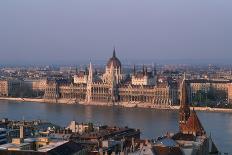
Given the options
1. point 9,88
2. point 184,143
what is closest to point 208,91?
point 9,88

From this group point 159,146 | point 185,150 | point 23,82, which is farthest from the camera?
point 23,82

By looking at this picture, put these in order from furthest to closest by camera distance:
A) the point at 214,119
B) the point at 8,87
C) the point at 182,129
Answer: the point at 8,87 < the point at 214,119 < the point at 182,129

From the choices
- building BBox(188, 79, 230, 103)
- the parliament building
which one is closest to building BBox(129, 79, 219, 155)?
the parliament building

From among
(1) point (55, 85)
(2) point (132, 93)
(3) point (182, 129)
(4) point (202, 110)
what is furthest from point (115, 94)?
(3) point (182, 129)

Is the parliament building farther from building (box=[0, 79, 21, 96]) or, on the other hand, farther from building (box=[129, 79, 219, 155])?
building (box=[129, 79, 219, 155])

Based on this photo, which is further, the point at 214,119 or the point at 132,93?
the point at 132,93

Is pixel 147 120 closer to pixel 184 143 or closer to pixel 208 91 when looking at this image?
pixel 184 143

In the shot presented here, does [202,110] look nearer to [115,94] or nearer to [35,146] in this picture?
[115,94]

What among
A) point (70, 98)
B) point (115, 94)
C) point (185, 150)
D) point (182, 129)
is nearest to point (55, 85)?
point (70, 98)

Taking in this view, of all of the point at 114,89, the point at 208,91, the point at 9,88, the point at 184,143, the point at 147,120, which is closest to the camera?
the point at 184,143
